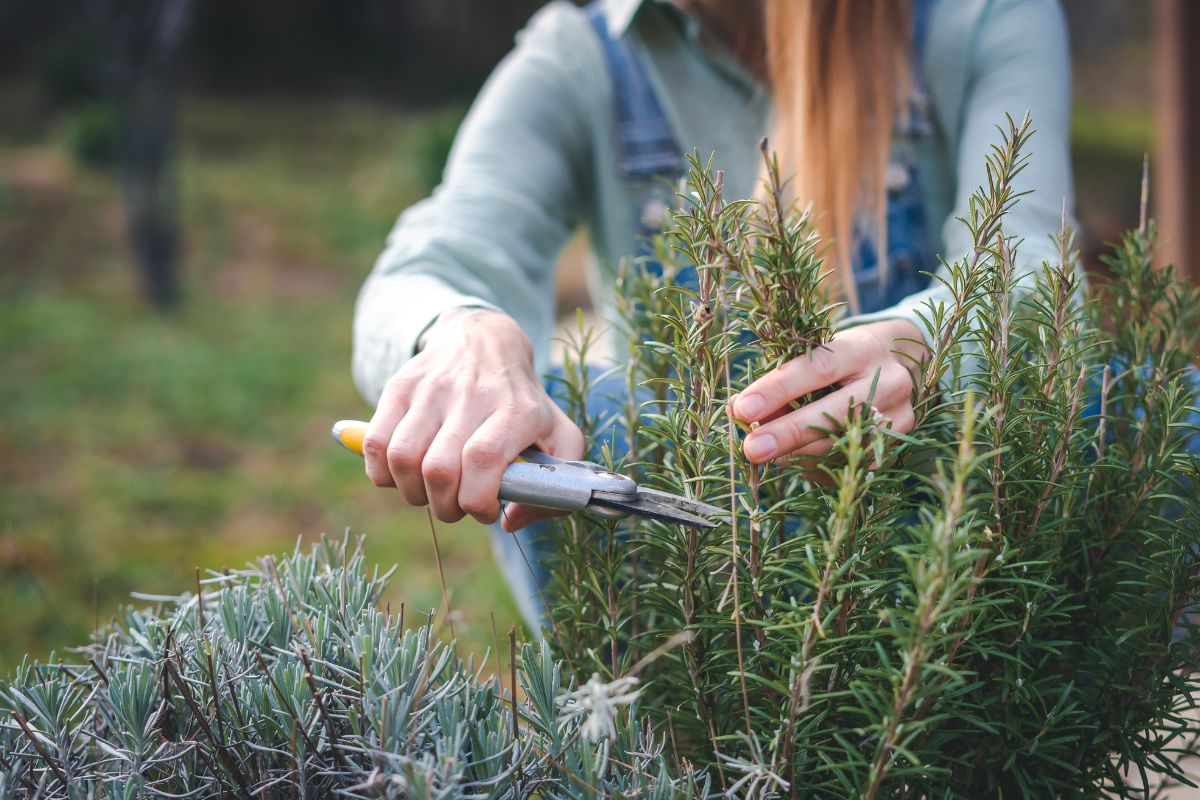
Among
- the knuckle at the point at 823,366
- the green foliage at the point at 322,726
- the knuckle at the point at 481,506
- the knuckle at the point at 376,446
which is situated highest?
the knuckle at the point at 823,366

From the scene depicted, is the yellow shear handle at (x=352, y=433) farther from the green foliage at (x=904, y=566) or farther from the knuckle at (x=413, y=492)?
the green foliage at (x=904, y=566)

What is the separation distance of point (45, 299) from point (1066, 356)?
26.7 feet

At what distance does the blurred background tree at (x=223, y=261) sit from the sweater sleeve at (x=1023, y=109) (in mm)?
1008

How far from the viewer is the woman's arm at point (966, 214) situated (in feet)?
2.40

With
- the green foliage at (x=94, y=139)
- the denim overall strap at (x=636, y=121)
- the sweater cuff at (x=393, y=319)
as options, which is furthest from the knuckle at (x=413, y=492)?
the green foliage at (x=94, y=139)

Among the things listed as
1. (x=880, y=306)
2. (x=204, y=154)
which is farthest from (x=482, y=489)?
(x=204, y=154)

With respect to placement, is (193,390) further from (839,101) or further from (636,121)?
(839,101)

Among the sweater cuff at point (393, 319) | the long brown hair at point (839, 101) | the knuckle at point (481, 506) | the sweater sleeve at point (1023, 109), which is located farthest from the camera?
the long brown hair at point (839, 101)

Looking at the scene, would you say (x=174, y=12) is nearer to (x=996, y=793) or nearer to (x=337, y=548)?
(x=337, y=548)

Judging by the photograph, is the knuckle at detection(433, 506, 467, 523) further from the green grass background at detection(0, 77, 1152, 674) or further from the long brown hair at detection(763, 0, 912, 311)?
the long brown hair at detection(763, 0, 912, 311)

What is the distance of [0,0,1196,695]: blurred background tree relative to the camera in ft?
13.3

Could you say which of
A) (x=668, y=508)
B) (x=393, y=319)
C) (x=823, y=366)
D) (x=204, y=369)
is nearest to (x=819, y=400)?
(x=823, y=366)

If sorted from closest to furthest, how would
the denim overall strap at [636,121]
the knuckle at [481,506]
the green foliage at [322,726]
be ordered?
the green foliage at [322,726] → the knuckle at [481,506] → the denim overall strap at [636,121]

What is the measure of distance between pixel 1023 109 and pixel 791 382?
108cm
